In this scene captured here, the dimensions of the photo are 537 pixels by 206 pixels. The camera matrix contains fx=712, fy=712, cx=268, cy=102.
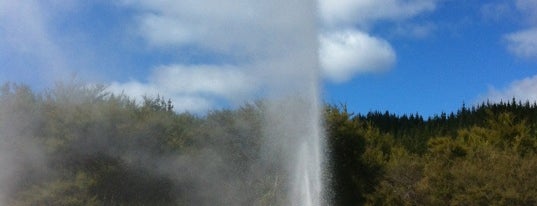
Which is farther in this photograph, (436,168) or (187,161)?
(187,161)

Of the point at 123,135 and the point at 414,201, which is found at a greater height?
the point at 123,135

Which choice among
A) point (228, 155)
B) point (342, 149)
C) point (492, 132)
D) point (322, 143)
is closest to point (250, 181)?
point (228, 155)

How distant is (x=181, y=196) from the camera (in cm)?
2102

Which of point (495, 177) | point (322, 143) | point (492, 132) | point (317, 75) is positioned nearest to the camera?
point (317, 75)

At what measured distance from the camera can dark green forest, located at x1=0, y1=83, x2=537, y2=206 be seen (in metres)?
18.8

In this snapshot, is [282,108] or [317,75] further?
[282,108]

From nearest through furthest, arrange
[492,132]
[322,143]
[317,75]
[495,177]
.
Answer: [317,75]
[322,143]
[495,177]
[492,132]

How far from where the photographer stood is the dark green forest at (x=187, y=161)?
18.8m

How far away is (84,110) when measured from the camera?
20.2m

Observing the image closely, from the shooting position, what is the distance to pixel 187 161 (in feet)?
69.1

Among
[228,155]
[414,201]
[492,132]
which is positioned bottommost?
[414,201]

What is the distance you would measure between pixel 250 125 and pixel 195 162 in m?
2.09

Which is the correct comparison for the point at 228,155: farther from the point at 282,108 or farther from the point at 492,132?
the point at 492,132

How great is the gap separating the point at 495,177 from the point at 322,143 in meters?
7.94
